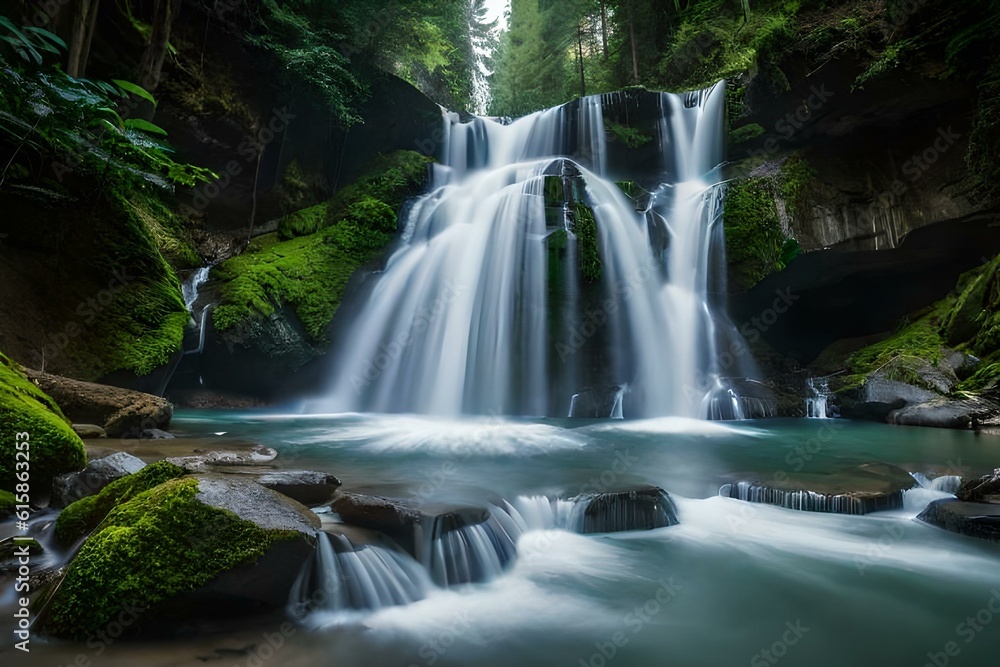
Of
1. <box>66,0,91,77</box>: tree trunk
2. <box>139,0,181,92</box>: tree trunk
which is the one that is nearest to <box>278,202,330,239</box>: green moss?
<box>139,0,181,92</box>: tree trunk

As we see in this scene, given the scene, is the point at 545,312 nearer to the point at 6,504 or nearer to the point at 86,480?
the point at 86,480

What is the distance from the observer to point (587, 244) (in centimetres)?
1093

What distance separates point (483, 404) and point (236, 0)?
1070cm

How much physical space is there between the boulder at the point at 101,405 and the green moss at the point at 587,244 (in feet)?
25.1

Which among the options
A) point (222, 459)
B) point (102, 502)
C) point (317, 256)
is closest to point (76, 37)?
point (317, 256)

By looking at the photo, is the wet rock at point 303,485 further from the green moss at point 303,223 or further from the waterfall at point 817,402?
the green moss at point 303,223

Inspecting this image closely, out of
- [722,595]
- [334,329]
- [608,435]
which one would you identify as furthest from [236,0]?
[722,595]

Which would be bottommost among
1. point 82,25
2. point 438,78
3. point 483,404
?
point 483,404

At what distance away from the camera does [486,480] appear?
5207 millimetres

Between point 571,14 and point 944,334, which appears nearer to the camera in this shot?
point 944,334

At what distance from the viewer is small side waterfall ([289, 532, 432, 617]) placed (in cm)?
282

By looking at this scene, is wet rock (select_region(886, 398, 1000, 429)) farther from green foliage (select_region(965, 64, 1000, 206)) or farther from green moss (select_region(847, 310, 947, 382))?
green foliage (select_region(965, 64, 1000, 206))

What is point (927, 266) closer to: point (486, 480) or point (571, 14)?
point (486, 480)
